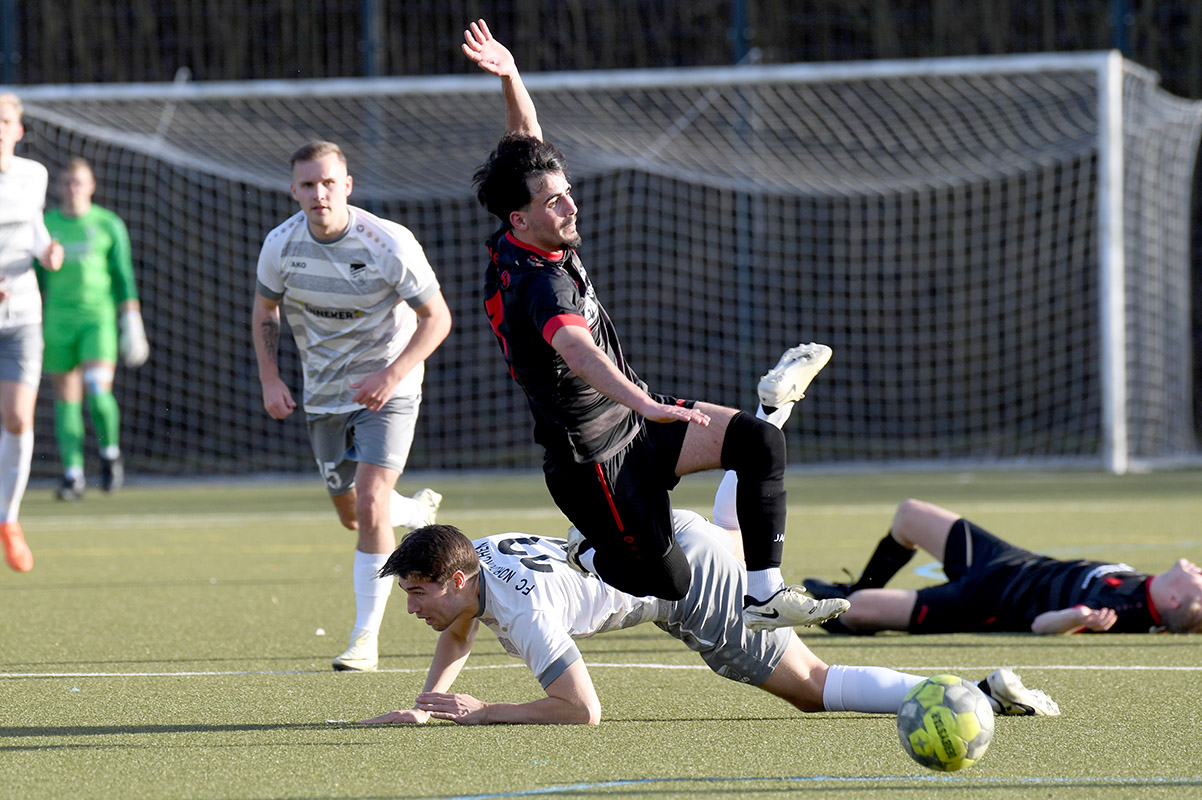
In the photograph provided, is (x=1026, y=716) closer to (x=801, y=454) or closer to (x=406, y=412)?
(x=406, y=412)

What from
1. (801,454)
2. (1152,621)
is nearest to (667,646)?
(1152,621)

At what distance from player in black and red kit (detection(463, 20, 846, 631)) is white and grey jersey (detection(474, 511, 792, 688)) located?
8cm

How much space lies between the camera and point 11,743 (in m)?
4.17

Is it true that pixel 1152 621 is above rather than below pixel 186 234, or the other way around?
below

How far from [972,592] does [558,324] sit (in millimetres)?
2583

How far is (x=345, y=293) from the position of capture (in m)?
5.87

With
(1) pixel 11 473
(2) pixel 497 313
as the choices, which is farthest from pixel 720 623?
(1) pixel 11 473

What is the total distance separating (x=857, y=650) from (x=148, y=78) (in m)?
12.3

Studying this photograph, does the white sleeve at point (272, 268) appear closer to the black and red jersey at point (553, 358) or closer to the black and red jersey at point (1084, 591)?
the black and red jersey at point (553, 358)

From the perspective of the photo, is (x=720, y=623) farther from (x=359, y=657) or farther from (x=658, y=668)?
(x=359, y=657)

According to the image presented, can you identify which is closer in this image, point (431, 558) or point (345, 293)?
point (431, 558)

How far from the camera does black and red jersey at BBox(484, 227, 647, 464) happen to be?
14.3 ft

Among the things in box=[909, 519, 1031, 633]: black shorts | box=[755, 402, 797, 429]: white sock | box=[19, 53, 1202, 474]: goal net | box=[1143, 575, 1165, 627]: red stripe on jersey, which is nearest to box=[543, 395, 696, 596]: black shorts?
box=[755, 402, 797, 429]: white sock

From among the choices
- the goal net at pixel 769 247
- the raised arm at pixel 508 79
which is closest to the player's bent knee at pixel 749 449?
the raised arm at pixel 508 79
